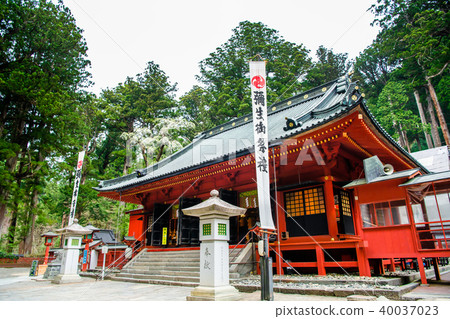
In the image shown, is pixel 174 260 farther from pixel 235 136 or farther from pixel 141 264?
pixel 235 136

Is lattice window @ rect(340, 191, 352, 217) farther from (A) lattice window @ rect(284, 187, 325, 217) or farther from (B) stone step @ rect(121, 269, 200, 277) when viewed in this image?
(B) stone step @ rect(121, 269, 200, 277)

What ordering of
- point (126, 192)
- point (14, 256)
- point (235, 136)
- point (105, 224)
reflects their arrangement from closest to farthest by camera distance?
1. point (126, 192)
2. point (235, 136)
3. point (14, 256)
4. point (105, 224)

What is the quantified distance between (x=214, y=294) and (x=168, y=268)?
5.87 m

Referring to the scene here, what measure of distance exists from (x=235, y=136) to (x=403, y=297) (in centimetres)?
1227

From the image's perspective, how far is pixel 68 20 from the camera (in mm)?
22359

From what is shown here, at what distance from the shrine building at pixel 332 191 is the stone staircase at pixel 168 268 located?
0.91 meters

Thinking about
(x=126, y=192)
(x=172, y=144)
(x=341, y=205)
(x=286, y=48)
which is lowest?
(x=341, y=205)

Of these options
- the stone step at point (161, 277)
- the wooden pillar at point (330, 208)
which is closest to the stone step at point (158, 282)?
the stone step at point (161, 277)

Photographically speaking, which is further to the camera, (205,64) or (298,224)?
(205,64)

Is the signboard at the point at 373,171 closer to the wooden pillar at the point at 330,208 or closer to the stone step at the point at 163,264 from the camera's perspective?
the wooden pillar at the point at 330,208

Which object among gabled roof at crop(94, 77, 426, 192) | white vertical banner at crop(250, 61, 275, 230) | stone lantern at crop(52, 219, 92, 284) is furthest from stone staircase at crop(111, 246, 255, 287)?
white vertical banner at crop(250, 61, 275, 230)

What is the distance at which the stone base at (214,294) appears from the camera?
215 inches

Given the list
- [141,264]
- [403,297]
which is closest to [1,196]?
[141,264]

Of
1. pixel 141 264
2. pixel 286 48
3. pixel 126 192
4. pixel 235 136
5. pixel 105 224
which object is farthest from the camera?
pixel 286 48
